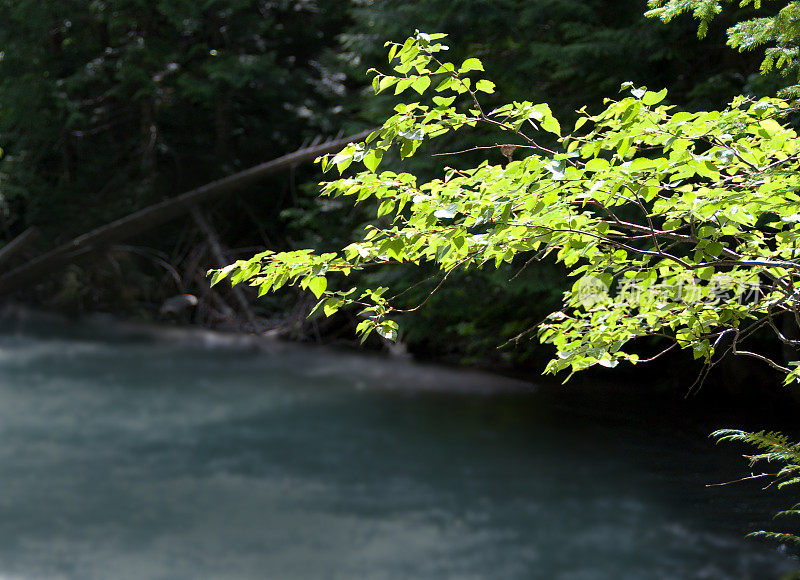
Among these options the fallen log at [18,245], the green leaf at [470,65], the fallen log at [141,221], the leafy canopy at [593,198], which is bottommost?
the fallen log at [18,245]

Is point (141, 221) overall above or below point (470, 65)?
below

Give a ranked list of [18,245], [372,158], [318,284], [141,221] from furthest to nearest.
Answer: [18,245]
[141,221]
[318,284]
[372,158]

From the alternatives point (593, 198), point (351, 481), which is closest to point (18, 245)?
point (351, 481)

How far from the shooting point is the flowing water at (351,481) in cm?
451

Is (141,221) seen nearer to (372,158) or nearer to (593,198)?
(372,158)

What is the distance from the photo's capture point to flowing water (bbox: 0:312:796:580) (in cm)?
451

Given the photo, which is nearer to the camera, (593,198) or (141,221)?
(593,198)

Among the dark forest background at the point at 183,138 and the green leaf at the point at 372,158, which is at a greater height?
the green leaf at the point at 372,158

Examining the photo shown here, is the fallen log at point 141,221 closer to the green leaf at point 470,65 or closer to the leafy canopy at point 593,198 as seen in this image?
the leafy canopy at point 593,198

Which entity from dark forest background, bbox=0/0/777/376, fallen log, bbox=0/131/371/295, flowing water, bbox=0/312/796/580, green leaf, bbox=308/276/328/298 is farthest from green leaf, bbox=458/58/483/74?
fallen log, bbox=0/131/371/295

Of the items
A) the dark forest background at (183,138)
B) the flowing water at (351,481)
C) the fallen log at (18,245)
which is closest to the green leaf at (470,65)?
the flowing water at (351,481)

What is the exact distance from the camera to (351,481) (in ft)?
18.5

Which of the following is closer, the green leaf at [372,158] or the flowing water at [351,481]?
the green leaf at [372,158]

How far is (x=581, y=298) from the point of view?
2822 millimetres
